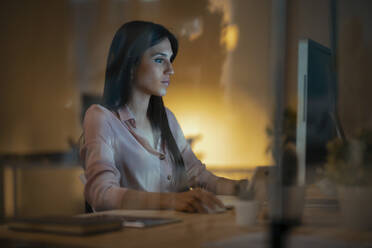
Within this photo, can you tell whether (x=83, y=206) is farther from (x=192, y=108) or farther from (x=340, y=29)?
(x=340, y=29)

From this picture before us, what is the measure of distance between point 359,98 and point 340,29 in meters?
0.27

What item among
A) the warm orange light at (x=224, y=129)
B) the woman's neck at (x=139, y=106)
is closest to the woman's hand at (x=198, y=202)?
the warm orange light at (x=224, y=129)

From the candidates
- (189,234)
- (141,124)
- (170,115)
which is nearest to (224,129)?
(170,115)

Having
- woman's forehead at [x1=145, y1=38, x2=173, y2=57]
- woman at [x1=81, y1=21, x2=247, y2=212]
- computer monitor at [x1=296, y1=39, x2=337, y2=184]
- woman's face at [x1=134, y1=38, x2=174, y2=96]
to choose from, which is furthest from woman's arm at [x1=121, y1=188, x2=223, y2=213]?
woman's forehead at [x1=145, y1=38, x2=173, y2=57]

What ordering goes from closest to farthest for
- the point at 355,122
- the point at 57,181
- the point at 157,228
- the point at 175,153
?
the point at 157,228 → the point at 355,122 → the point at 57,181 → the point at 175,153

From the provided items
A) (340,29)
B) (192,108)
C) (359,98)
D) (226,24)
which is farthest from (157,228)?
(340,29)

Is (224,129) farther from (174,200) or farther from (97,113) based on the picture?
(97,113)

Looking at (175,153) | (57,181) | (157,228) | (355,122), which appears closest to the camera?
(157,228)

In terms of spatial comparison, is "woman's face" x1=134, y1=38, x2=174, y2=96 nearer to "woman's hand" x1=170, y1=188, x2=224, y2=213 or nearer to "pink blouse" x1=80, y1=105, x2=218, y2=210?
"pink blouse" x1=80, y1=105, x2=218, y2=210

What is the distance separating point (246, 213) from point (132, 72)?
2.50ft

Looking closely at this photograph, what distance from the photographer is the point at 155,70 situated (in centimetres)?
160

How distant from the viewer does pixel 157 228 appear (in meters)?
0.95

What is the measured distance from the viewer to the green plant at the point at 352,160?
3.40 ft

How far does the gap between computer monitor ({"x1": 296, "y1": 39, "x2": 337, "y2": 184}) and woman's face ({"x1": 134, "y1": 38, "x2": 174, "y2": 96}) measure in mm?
472
